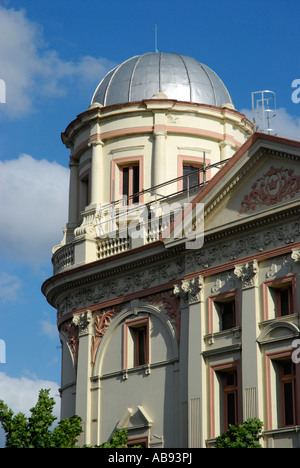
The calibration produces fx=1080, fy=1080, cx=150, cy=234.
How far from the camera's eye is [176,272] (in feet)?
128

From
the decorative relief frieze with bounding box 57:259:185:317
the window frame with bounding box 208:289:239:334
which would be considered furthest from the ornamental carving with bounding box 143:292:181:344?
the window frame with bounding box 208:289:239:334

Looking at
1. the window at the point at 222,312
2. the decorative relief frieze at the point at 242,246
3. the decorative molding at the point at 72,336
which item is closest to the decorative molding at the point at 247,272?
the decorative relief frieze at the point at 242,246

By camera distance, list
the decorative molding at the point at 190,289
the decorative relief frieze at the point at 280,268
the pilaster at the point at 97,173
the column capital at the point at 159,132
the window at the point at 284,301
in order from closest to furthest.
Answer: the decorative relief frieze at the point at 280,268 → the window at the point at 284,301 → the decorative molding at the point at 190,289 → the column capital at the point at 159,132 → the pilaster at the point at 97,173

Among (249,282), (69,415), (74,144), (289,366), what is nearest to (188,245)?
(249,282)

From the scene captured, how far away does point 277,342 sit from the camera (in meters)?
35.1

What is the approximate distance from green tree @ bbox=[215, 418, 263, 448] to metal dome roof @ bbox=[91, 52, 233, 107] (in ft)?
62.9

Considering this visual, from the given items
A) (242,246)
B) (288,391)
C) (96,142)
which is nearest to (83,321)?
(242,246)

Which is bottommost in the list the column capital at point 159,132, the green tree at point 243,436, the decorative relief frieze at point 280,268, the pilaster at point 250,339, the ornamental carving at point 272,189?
the green tree at point 243,436

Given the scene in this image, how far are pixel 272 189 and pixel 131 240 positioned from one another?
22.0 ft

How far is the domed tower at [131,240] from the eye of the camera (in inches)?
1537

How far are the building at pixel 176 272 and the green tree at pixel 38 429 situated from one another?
4045 mm

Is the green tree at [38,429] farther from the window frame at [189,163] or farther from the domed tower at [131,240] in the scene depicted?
the window frame at [189,163]
